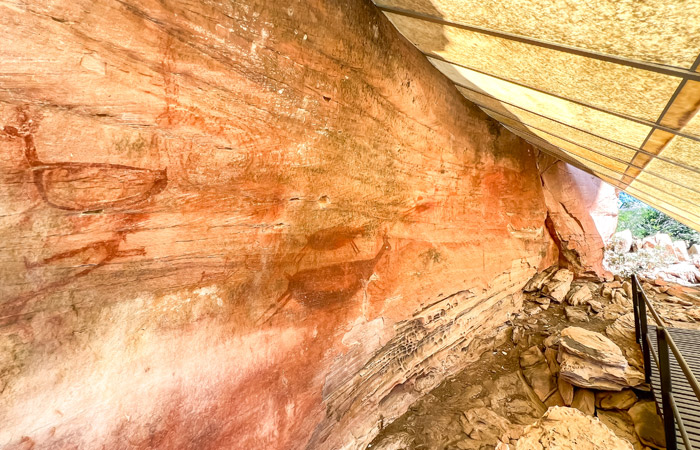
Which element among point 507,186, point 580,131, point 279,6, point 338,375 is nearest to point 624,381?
point 507,186

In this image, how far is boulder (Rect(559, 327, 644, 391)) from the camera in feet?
13.2

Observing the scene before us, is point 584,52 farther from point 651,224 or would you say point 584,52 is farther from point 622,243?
point 651,224

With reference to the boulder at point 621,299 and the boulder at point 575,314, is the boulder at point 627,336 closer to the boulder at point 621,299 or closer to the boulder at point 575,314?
the boulder at point 575,314

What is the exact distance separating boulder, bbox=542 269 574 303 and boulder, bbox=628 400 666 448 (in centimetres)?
316

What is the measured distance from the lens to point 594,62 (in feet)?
4.48

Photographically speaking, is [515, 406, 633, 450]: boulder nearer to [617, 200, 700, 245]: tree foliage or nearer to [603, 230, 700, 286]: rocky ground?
[603, 230, 700, 286]: rocky ground

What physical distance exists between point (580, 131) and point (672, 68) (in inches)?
65.7

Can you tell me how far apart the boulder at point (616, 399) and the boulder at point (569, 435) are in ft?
7.09

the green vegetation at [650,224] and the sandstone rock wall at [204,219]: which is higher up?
the green vegetation at [650,224]

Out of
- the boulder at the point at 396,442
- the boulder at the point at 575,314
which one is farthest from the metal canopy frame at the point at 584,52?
the boulder at the point at 575,314

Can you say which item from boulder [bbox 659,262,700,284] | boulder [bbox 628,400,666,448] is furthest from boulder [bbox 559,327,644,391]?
boulder [bbox 659,262,700,284]

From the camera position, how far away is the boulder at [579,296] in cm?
679

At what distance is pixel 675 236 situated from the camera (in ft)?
50.1

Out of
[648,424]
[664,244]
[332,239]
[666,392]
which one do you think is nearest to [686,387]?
[648,424]
